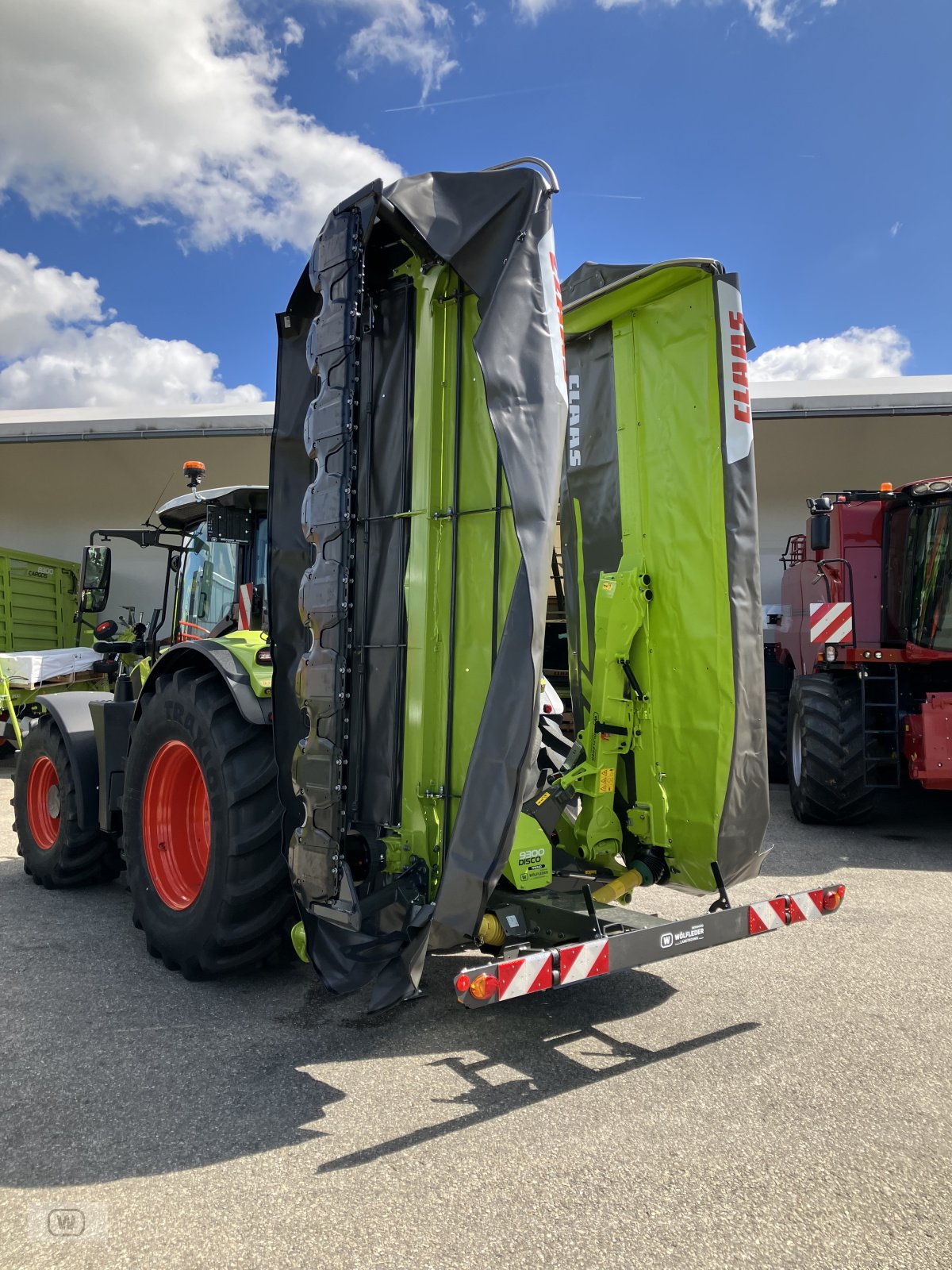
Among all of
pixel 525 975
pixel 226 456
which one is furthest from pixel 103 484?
pixel 525 975

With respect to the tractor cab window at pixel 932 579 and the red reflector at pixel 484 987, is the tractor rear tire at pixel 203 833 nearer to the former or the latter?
the red reflector at pixel 484 987

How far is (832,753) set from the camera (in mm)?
7504

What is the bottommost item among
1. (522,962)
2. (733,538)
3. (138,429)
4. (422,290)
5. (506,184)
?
(522,962)

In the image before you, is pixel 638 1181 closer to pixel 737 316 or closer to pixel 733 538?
pixel 733 538

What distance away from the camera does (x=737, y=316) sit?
3.71 metres

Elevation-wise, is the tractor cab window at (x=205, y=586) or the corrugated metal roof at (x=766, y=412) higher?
the corrugated metal roof at (x=766, y=412)

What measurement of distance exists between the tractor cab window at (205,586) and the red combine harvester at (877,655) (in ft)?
14.8

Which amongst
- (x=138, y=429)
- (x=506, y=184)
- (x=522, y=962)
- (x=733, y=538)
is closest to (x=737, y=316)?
(x=733, y=538)

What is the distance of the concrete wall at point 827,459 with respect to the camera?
13.4 metres

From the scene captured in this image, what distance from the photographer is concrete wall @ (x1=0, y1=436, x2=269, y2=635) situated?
1505 cm

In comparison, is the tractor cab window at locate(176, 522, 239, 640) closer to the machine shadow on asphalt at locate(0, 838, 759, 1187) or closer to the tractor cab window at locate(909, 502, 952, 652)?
the machine shadow on asphalt at locate(0, 838, 759, 1187)

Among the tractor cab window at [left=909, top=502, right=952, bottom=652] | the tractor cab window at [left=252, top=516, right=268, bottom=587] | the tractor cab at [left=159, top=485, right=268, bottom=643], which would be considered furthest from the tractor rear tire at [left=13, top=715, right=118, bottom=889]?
the tractor cab window at [left=909, top=502, right=952, bottom=652]

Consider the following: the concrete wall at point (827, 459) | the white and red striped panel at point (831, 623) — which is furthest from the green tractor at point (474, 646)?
the concrete wall at point (827, 459)

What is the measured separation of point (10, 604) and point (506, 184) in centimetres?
1224
